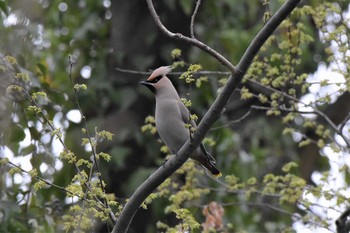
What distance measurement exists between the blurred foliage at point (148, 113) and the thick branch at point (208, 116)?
0.41 feet

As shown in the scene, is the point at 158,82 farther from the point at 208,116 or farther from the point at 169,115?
the point at 208,116

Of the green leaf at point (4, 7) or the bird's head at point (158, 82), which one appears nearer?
the green leaf at point (4, 7)

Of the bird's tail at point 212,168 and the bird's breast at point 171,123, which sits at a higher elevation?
the bird's breast at point 171,123

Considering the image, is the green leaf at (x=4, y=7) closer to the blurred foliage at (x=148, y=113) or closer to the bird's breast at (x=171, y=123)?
the blurred foliage at (x=148, y=113)

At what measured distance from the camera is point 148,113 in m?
7.71

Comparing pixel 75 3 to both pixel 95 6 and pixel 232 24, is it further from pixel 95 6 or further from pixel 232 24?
pixel 232 24

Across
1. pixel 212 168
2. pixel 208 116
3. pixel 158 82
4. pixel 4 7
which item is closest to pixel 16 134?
pixel 4 7

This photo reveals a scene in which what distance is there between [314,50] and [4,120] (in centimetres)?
561

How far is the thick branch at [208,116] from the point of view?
153 inches

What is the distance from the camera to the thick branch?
12.8ft

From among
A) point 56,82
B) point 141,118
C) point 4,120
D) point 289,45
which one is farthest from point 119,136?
point 4,120

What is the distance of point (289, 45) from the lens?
575 centimetres

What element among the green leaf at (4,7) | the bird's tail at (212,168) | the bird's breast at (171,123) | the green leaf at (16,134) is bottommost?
the bird's tail at (212,168)

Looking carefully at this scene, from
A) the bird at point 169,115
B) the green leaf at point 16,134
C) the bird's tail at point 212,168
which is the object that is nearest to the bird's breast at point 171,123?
the bird at point 169,115
